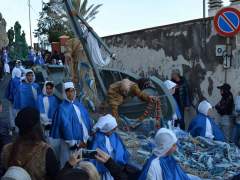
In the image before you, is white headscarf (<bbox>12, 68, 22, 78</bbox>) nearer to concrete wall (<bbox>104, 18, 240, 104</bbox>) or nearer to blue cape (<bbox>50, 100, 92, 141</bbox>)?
concrete wall (<bbox>104, 18, 240, 104</bbox>)

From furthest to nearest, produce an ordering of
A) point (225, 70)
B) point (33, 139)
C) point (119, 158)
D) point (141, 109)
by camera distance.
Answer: point (225, 70) < point (141, 109) < point (119, 158) < point (33, 139)

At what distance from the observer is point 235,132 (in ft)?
31.4

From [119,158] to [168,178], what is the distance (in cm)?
108

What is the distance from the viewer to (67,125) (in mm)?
6633

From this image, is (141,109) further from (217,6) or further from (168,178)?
(217,6)

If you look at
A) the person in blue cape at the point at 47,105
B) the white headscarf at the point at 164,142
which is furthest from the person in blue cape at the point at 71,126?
the white headscarf at the point at 164,142

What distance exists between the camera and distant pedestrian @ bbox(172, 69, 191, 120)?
38.0 ft

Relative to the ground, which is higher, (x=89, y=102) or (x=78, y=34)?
(x=78, y=34)

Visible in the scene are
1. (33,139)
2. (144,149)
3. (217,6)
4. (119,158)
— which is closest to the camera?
(33,139)

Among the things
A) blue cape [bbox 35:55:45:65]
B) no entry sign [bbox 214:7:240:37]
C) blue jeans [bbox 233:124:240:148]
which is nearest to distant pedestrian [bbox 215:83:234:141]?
blue jeans [bbox 233:124:240:148]

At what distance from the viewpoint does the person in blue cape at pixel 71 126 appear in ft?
21.7

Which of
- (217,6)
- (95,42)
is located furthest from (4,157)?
(217,6)

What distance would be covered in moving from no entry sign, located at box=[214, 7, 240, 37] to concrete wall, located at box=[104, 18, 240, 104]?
423mm

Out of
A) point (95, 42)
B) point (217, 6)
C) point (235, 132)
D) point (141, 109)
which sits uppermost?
point (217, 6)
